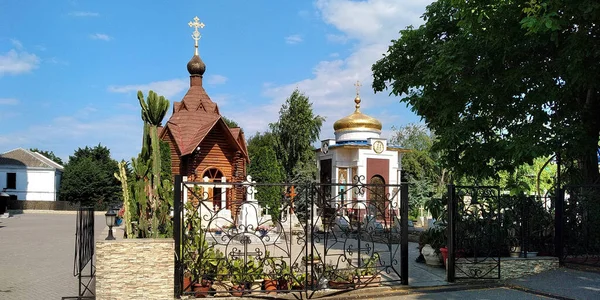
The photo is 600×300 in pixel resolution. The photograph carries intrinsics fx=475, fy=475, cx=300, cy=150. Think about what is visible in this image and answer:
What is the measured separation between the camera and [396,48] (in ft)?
54.5

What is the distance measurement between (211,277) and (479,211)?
6.06 meters

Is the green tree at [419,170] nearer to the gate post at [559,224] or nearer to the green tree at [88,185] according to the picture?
the gate post at [559,224]

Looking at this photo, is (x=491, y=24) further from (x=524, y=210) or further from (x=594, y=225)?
(x=594, y=225)

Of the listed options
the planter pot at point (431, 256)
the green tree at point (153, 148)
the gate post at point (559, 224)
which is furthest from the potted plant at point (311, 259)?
the gate post at point (559, 224)

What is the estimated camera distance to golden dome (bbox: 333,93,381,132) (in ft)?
84.6

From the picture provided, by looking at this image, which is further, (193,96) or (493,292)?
(193,96)

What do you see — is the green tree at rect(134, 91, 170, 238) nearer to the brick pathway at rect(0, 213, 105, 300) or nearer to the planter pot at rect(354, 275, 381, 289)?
the brick pathway at rect(0, 213, 105, 300)

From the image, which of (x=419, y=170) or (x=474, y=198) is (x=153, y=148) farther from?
(x=419, y=170)

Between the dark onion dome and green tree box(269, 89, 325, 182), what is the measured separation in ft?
35.9

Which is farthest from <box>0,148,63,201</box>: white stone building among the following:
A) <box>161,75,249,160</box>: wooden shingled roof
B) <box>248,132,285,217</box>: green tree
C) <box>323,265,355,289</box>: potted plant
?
<box>323,265,355,289</box>: potted plant

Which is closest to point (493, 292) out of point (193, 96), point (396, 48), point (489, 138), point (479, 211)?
point (479, 211)

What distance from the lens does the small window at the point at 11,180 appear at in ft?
164

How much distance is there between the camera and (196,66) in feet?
81.2

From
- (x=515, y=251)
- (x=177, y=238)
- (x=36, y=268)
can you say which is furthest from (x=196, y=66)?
(x=515, y=251)
